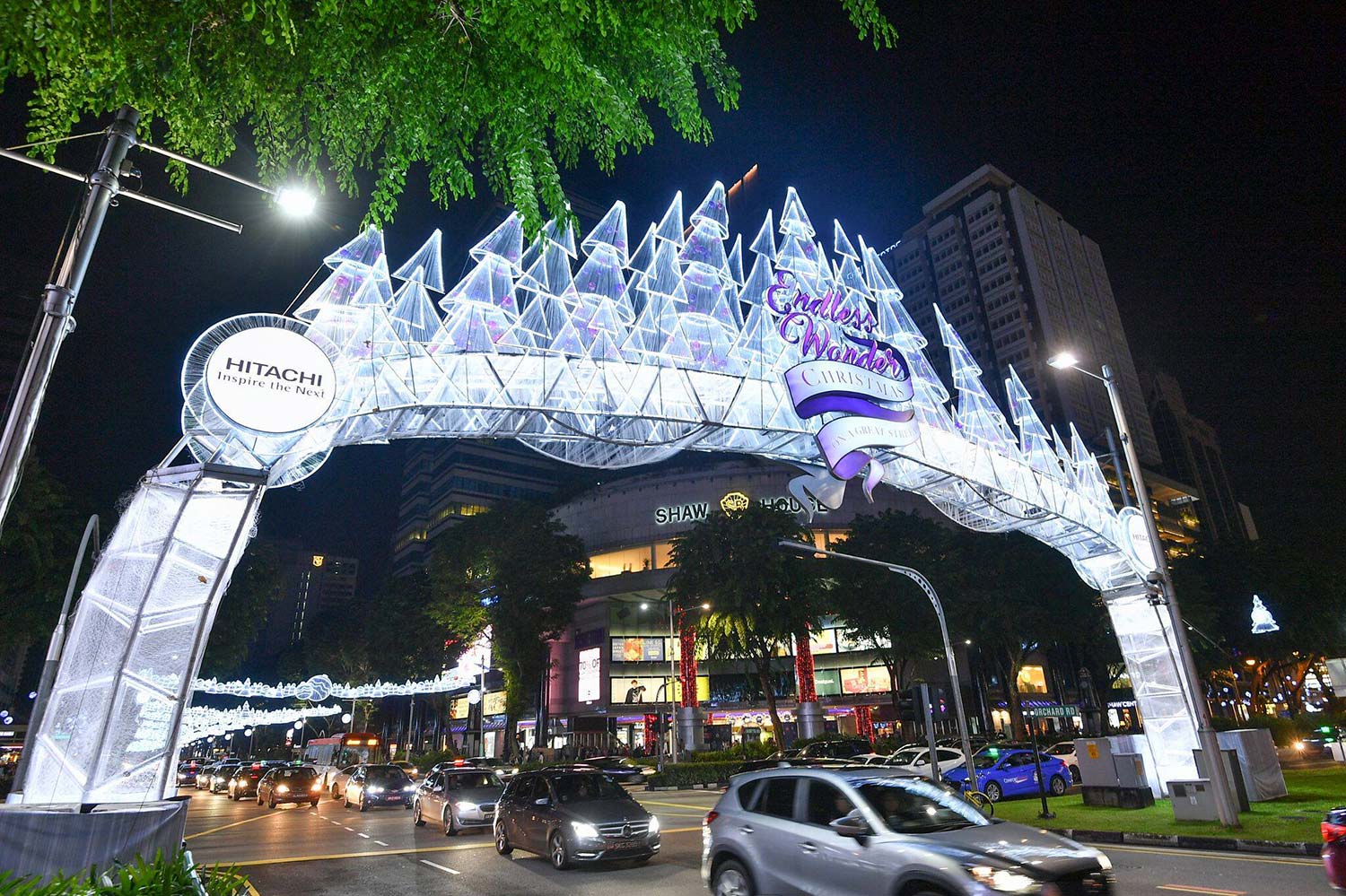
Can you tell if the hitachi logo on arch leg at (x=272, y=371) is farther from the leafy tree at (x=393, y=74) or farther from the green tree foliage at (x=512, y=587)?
the green tree foliage at (x=512, y=587)

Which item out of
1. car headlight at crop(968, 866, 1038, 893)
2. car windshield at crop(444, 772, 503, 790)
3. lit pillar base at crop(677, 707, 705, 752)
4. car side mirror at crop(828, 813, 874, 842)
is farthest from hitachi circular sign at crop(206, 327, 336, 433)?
lit pillar base at crop(677, 707, 705, 752)

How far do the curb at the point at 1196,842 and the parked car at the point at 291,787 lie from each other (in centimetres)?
2625

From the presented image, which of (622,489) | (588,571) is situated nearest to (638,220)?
(622,489)

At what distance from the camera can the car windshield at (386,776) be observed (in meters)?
26.0

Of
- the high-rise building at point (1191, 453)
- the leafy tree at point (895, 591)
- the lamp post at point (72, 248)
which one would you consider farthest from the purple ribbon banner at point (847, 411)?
the high-rise building at point (1191, 453)

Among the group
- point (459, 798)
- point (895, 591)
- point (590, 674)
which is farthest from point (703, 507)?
point (459, 798)

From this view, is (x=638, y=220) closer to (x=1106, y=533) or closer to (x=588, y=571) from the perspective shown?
(x=588, y=571)

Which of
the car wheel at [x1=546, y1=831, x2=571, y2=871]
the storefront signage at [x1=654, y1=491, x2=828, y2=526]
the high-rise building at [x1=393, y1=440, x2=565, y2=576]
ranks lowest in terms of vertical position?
the car wheel at [x1=546, y1=831, x2=571, y2=871]

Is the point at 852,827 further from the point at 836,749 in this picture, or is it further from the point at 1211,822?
the point at 836,749

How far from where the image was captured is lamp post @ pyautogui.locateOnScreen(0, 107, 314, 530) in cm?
641

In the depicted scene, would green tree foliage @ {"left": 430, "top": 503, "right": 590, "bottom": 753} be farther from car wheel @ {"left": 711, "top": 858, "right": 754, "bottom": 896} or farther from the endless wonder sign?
car wheel @ {"left": 711, "top": 858, "right": 754, "bottom": 896}

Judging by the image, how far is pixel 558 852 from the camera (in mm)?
12211

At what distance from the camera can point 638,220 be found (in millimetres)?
152750

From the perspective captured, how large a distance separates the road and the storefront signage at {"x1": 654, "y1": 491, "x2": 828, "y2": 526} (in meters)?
48.3
